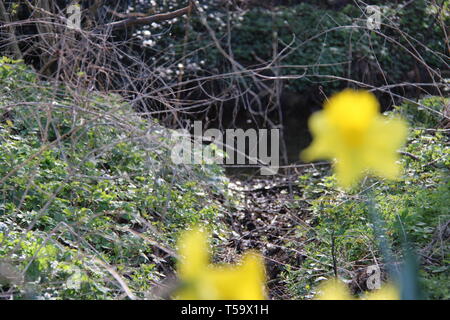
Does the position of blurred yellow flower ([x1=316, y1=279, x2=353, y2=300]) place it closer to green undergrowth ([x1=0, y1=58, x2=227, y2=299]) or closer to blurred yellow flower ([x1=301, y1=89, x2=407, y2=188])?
blurred yellow flower ([x1=301, y1=89, x2=407, y2=188])

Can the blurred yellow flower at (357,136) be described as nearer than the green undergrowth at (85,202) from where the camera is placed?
Yes

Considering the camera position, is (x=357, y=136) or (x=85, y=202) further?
(x=85, y=202)

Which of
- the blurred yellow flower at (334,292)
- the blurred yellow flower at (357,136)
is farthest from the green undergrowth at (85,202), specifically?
the blurred yellow flower at (357,136)

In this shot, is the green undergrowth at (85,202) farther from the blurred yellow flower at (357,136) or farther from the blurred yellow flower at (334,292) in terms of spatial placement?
the blurred yellow flower at (357,136)

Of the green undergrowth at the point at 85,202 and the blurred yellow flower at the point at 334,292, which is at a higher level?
the green undergrowth at the point at 85,202

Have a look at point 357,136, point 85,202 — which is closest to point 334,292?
point 357,136

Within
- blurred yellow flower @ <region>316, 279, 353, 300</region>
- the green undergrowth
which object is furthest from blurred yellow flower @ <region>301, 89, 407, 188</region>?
the green undergrowth

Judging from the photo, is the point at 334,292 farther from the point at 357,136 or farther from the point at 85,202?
the point at 85,202

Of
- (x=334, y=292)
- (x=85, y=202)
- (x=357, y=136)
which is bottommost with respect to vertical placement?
(x=334, y=292)

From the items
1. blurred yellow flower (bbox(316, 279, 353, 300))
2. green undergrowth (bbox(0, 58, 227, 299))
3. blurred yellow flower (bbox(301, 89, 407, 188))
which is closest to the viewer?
blurred yellow flower (bbox(301, 89, 407, 188))

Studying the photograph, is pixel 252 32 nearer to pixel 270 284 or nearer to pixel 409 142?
pixel 409 142

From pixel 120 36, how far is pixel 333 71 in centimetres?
306

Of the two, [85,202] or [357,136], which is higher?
[85,202]

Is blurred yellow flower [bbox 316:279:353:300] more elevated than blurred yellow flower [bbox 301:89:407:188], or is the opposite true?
blurred yellow flower [bbox 301:89:407:188]
